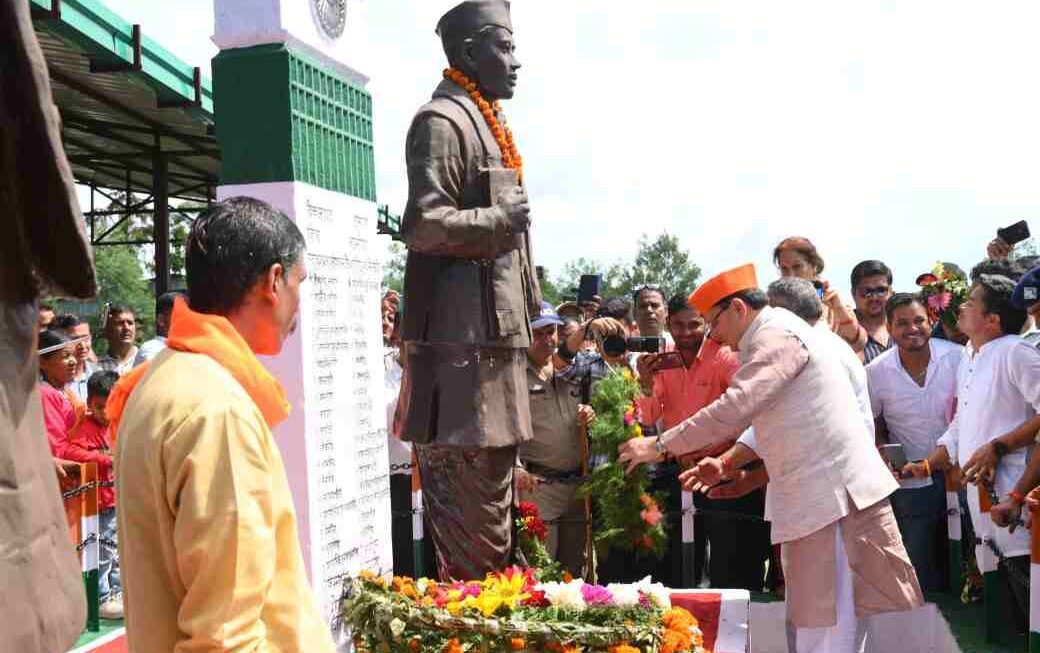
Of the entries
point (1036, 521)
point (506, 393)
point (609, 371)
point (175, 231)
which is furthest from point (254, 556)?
point (175, 231)

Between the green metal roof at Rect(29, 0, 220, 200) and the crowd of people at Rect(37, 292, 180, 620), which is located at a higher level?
the green metal roof at Rect(29, 0, 220, 200)

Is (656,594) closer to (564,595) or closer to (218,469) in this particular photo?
(564,595)

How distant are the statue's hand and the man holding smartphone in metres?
2.94

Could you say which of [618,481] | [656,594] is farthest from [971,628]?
[656,594]

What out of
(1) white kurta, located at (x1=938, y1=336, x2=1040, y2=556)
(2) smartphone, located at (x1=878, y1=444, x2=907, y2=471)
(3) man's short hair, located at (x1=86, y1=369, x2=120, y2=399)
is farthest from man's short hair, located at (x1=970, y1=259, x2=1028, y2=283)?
(3) man's short hair, located at (x1=86, y1=369, x2=120, y2=399)

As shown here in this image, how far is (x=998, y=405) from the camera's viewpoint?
626 centimetres

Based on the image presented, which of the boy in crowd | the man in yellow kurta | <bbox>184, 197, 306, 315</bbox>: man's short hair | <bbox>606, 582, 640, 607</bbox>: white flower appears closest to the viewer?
the man in yellow kurta

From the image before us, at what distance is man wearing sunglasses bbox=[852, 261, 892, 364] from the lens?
760 centimetres

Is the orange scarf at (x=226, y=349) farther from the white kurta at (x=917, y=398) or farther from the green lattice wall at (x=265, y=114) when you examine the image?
the white kurta at (x=917, y=398)

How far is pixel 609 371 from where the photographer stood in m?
6.87

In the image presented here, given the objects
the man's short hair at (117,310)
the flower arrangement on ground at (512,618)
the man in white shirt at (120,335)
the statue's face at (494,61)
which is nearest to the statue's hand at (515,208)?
the statue's face at (494,61)

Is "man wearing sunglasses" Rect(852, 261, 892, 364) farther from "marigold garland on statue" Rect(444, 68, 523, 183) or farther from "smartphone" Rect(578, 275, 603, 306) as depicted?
"marigold garland on statue" Rect(444, 68, 523, 183)

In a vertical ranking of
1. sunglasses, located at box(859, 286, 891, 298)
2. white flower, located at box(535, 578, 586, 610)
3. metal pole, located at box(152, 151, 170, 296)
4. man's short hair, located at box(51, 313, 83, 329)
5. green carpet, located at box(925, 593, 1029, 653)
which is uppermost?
metal pole, located at box(152, 151, 170, 296)

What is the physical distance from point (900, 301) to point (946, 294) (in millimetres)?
518
